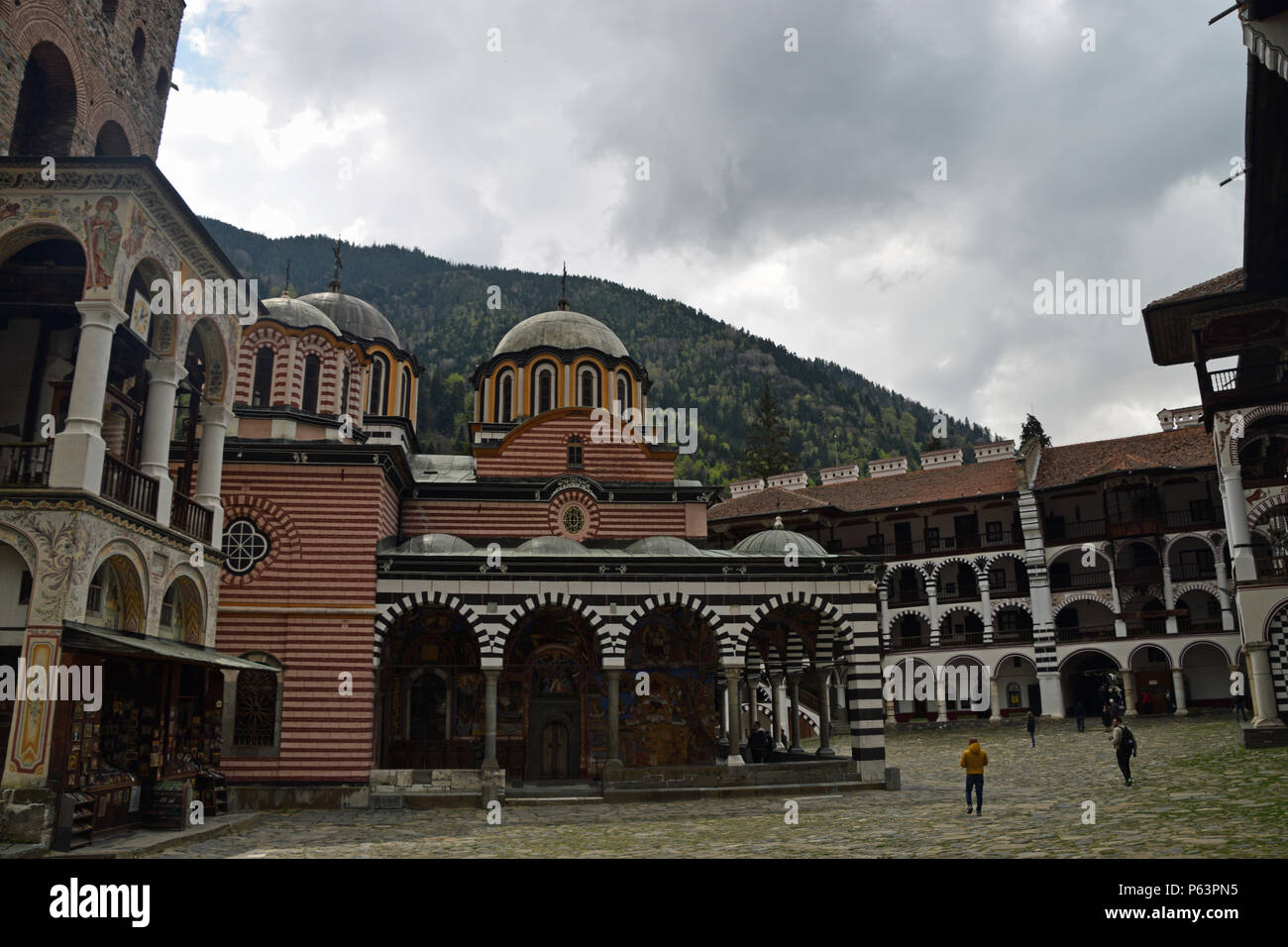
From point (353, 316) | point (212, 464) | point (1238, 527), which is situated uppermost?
point (353, 316)

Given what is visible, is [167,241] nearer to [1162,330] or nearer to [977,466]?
[1162,330]

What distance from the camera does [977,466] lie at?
4109cm

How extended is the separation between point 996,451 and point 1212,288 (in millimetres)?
26356

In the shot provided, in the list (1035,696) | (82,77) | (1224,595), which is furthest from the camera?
(1035,696)

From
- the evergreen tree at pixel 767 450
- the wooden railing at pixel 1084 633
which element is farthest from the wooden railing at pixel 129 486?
the evergreen tree at pixel 767 450

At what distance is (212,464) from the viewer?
1520 centimetres

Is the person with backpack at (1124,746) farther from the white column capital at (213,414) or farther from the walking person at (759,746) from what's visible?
the white column capital at (213,414)

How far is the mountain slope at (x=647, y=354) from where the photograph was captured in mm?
90188

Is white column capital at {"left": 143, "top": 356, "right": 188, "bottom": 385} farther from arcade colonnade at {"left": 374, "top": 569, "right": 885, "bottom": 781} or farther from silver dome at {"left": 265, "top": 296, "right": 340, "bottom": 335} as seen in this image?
silver dome at {"left": 265, "top": 296, "right": 340, "bottom": 335}

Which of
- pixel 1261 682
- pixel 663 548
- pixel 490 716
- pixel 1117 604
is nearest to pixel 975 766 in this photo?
pixel 663 548

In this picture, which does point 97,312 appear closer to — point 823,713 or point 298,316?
point 298,316

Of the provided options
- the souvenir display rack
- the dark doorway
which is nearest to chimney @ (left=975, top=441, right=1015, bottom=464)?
the dark doorway
